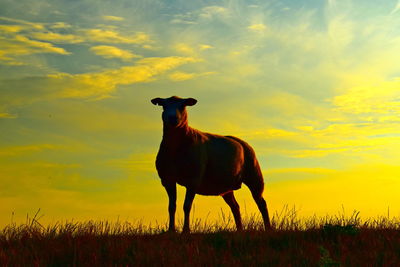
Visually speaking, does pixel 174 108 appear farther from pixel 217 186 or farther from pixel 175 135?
pixel 217 186

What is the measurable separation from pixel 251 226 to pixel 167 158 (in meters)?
2.61

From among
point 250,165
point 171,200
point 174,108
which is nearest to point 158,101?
point 174,108

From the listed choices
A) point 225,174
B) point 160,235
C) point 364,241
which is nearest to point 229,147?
point 225,174

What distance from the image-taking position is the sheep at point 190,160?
13016 mm

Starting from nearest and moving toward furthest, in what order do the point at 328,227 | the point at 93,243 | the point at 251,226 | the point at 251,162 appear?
1. the point at 93,243
2. the point at 328,227
3. the point at 251,226
4. the point at 251,162

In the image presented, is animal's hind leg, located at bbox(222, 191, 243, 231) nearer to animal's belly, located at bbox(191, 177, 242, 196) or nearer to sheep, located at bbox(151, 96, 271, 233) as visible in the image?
sheep, located at bbox(151, 96, 271, 233)

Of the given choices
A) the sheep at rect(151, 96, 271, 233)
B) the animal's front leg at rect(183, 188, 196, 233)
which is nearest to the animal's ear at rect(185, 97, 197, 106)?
the sheep at rect(151, 96, 271, 233)

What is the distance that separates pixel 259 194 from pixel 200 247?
621 cm

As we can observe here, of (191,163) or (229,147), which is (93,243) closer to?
(191,163)

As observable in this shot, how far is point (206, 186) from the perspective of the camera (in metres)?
14.2

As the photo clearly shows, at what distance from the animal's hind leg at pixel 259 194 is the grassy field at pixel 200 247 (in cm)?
337

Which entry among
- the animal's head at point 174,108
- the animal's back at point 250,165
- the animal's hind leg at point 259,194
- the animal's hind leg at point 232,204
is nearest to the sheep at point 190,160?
the animal's head at point 174,108

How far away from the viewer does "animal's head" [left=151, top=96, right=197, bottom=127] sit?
12727 mm

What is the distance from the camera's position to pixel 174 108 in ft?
42.3
